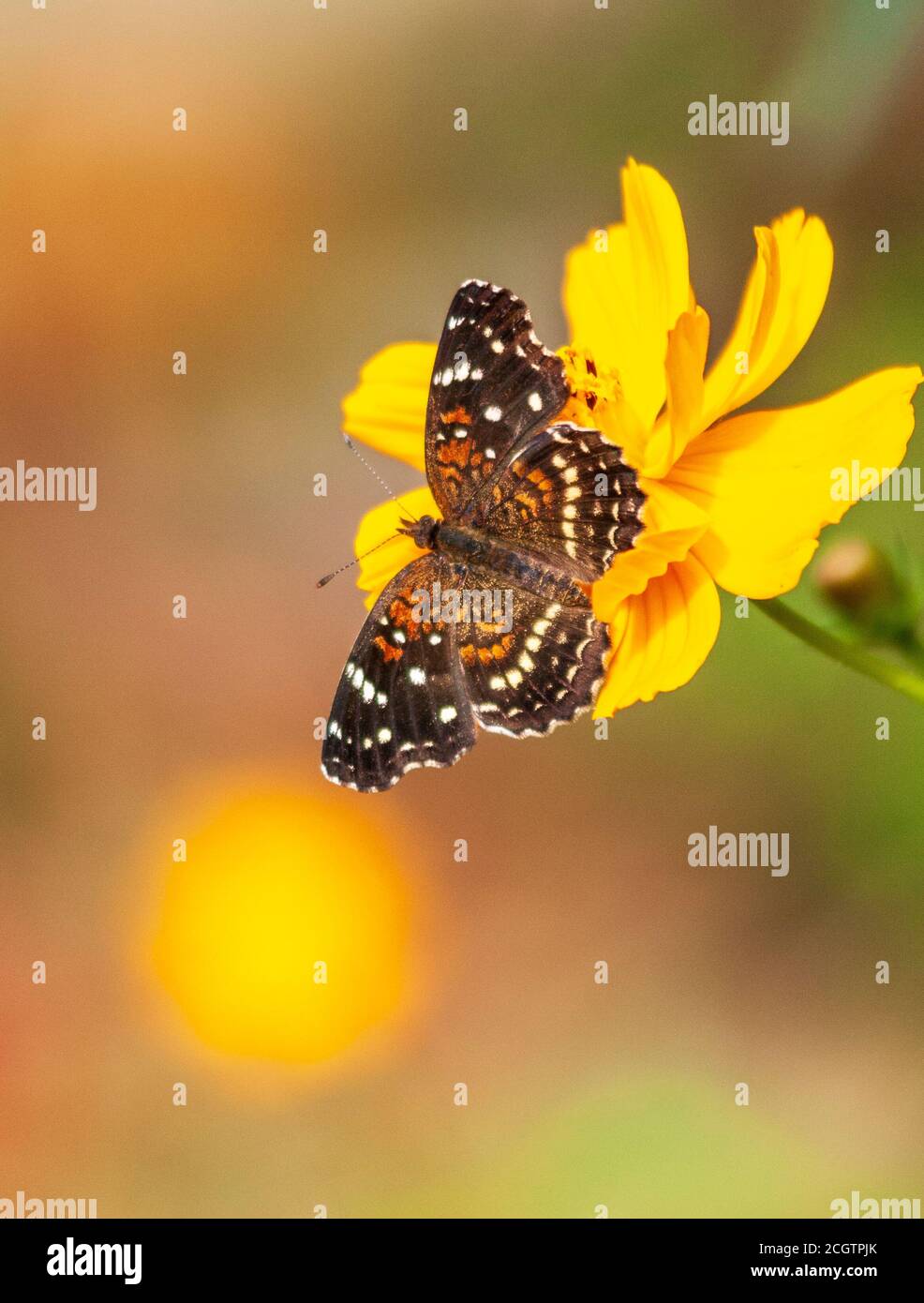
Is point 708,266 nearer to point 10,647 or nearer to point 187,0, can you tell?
point 187,0

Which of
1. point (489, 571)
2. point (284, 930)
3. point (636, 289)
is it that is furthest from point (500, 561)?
point (284, 930)

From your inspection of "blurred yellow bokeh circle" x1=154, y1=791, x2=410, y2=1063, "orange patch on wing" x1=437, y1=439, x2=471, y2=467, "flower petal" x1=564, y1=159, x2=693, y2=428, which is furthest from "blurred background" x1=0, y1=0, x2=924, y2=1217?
"orange patch on wing" x1=437, y1=439, x2=471, y2=467

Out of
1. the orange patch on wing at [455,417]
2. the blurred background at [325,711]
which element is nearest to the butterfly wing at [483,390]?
the orange patch on wing at [455,417]

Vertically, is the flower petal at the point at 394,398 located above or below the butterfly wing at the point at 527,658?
above

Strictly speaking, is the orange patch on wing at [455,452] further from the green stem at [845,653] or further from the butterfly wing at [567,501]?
the green stem at [845,653]

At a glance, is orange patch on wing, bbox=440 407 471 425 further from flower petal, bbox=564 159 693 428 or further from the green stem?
the green stem

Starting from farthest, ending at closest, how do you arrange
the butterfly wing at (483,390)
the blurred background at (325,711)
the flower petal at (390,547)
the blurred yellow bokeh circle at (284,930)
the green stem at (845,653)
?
the blurred yellow bokeh circle at (284,930)
the blurred background at (325,711)
the flower petal at (390,547)
the butterfly wing at (483,390)
the green stem at (845,653)

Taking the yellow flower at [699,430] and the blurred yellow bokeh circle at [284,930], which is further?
the blurred yellow bokeh circle at [284,930]

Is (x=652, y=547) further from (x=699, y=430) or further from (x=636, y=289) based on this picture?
(x=636, y=289)
